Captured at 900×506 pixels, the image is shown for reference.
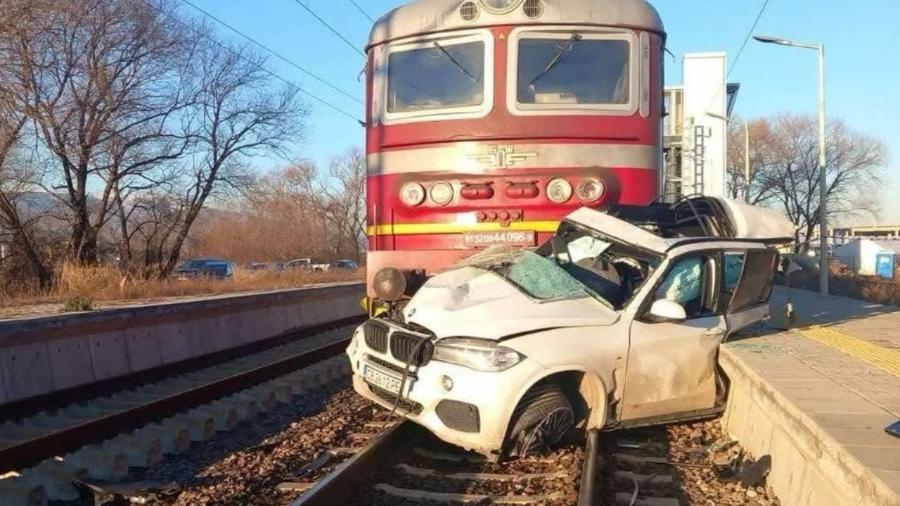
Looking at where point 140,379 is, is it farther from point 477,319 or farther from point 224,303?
point 477,319

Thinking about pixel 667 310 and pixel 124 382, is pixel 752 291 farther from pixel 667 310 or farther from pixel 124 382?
pixel 124 382

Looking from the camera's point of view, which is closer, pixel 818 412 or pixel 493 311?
pixel 818 412

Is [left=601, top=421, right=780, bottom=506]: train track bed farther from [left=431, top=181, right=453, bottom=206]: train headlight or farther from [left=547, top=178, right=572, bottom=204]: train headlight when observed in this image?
[left=431, top=181, right=453, bottom=206]: train headlight

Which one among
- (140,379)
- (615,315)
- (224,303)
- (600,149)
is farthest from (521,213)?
(224,303)

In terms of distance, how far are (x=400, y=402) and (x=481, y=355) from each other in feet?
2.74

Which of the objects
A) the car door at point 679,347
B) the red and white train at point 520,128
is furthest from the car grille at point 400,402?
the red and white train at point 520,128

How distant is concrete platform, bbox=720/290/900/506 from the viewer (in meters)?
3.64

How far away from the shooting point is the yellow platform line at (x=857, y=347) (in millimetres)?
6699

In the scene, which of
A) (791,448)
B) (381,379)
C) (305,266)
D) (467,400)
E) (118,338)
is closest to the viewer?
(791,448)

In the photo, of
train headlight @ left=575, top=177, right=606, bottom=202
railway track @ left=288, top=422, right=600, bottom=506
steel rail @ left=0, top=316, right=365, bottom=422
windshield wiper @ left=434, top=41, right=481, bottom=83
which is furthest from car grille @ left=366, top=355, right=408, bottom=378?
steel rail @ left=0, top=316, right=365, bottom=422

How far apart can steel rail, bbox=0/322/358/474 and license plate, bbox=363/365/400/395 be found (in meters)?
1.94

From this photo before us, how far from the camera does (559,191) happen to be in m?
7.54

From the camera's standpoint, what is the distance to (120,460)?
5285 millimetres

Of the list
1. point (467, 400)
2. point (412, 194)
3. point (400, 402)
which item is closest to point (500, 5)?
point (412, 194)
